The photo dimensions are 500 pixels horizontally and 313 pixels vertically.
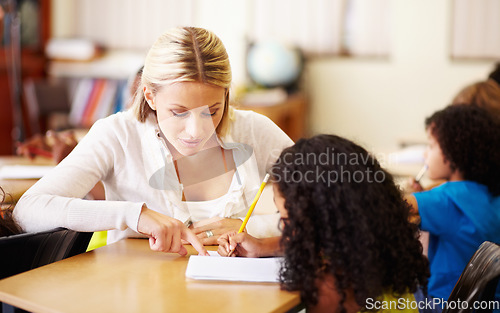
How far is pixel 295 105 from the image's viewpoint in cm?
440

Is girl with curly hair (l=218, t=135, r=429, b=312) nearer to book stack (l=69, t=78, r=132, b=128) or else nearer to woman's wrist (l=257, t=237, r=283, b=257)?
woman's wrist (l=257, t=237, r=283, b=257)

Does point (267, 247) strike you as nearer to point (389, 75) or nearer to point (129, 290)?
point (129, 290)

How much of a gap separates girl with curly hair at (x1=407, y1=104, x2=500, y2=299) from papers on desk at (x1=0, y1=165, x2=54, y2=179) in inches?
50.6

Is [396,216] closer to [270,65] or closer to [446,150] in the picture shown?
[446,150]

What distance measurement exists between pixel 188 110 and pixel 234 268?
1.34 feet

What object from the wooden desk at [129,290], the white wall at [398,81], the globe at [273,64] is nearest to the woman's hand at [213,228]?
the wooden desk at [129,290]

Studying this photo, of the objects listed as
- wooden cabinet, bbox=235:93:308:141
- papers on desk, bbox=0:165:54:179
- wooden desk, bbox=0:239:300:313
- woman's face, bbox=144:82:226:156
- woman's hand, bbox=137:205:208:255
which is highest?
woman's face, bbox=144:82:226:156

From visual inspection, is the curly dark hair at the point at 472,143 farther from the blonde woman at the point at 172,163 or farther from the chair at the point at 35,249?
the chair at the point at 35,249

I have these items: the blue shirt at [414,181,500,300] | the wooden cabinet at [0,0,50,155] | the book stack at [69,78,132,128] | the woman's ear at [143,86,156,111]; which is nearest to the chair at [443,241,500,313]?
the blue shirt at [414,181,500,300]

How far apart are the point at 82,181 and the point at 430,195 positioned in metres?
0.93

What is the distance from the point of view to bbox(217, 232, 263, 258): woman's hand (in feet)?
3.92

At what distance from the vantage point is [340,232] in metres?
1.01

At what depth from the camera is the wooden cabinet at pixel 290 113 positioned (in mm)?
4016

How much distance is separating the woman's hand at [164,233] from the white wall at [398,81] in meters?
3.05
